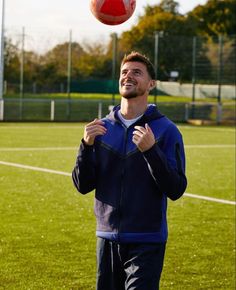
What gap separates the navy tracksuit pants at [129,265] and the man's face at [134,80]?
84 cm

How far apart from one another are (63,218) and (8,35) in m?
25.1

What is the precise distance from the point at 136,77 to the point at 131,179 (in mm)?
563

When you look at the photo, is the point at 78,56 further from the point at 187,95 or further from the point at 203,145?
the point at 203,145

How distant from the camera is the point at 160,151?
4.25 metres

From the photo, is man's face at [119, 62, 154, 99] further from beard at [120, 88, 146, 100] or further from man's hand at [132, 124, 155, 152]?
man's hand at [132, 124, 155, 152]

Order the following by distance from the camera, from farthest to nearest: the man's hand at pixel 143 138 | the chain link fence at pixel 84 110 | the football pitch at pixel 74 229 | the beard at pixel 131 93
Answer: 1. the chain link fence at pixel 84 110
2. the football pitch at pixel 74 229
3. the beard at pixel 131 93
4. the man's hand at pixel 143 138

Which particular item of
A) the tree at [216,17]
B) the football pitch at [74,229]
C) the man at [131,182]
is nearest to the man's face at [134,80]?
the man at [131,182]

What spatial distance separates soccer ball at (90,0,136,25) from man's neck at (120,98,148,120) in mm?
971

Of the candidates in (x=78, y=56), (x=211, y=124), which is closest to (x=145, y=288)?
(x=211, y=124)

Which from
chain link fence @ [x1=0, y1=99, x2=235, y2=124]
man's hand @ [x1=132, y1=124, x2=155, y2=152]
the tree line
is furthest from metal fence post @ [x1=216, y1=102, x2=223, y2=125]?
man's hand @ [x1=132, y1=124, x2=155, y2=152]

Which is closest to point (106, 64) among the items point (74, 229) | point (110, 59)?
point (110, 59)

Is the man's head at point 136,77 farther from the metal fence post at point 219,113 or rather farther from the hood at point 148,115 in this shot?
the metal fence post at point 219,113

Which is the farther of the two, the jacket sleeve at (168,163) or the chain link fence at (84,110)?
the chain link fence at (84,110)

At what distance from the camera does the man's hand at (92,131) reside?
4355 mm
